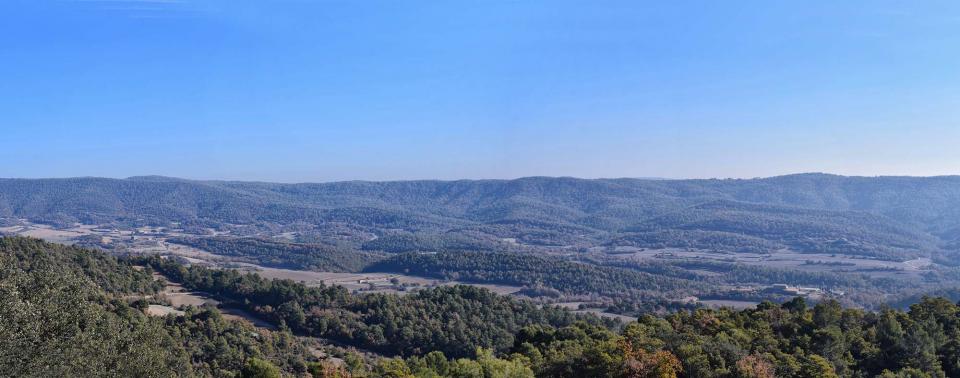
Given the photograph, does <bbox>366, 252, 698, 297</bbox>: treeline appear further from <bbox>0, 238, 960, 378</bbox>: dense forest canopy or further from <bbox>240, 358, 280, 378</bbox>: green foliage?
<bbox>240, 358, 280, 378</bbox>: green foliage

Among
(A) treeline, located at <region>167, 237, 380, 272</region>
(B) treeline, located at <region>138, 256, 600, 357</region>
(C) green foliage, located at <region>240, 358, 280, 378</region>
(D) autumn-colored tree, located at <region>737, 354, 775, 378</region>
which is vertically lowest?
(A) treeline, located at <region>167, 237, 380, 272</region>

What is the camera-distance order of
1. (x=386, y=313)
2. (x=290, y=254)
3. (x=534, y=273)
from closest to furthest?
1. (x=386, y=313)
2. (x=534, y=273)
3. (x=290, y=254)

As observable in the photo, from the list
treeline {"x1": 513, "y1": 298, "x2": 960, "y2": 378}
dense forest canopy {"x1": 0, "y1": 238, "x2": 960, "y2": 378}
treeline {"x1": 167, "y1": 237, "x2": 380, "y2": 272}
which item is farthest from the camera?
treeline {"x1": 167, "y1": 237, "x2": 380, "y2": 272}

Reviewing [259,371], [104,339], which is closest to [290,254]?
[259,371]

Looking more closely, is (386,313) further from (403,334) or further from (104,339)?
(104,339)

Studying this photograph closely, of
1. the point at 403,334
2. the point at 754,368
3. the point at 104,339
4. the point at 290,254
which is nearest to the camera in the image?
the point at 104,339

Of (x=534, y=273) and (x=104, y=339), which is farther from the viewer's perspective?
(x=534, y=273)

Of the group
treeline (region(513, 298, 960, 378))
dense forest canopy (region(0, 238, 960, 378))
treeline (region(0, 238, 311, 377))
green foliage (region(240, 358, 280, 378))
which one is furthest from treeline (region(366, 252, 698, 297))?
green foliage (region(240, 358, 280, 378))

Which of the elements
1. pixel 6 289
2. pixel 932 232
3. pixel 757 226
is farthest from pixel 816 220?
pixel 6 289
